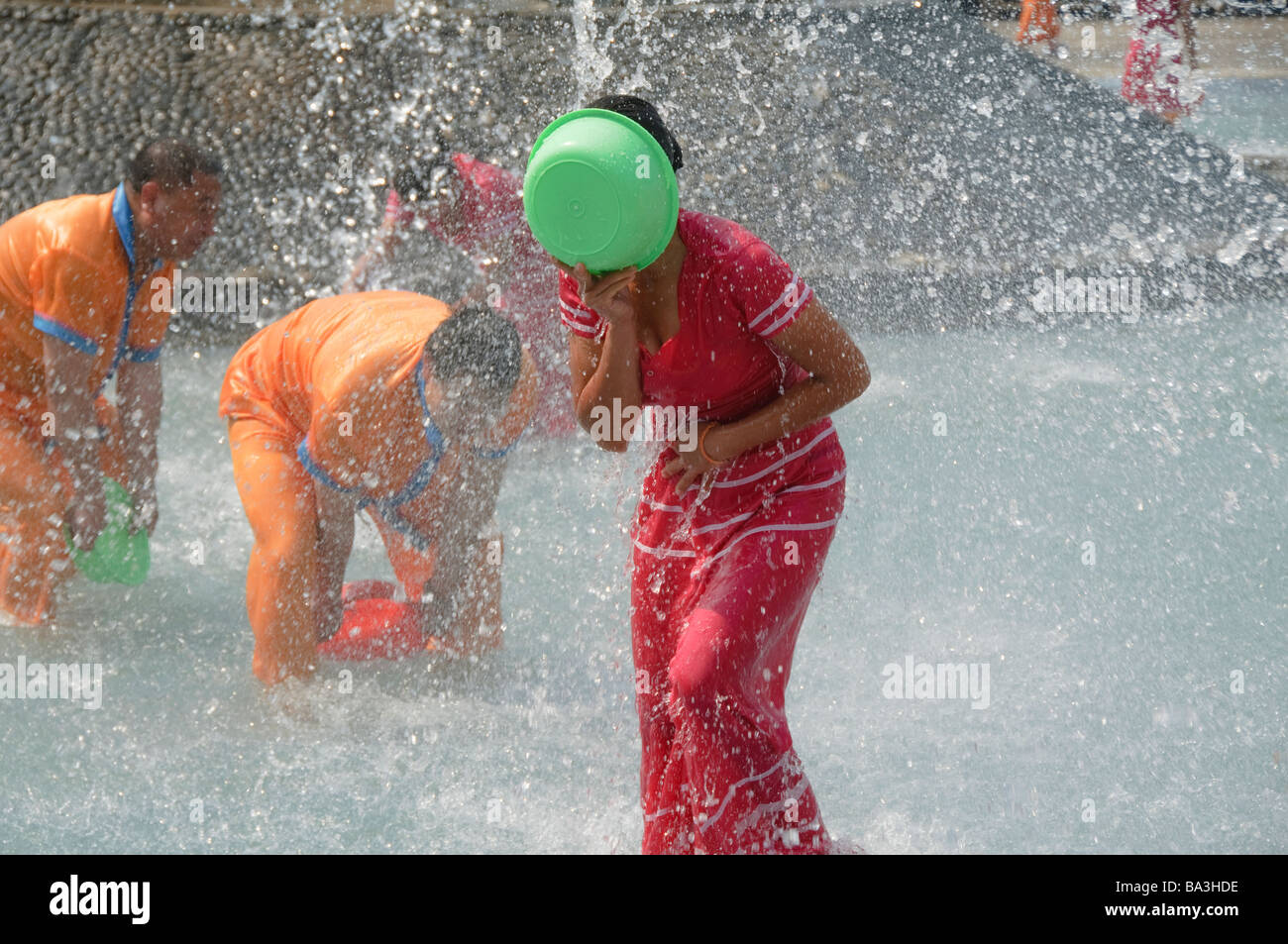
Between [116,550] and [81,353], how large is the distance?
748mm

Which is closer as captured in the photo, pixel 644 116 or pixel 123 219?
pixel 644 116

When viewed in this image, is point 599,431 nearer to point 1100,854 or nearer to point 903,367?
point 1100,854

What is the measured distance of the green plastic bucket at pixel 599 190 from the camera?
2.48m

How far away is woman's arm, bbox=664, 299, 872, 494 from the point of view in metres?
2.76

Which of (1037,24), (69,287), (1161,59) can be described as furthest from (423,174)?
(1037,24)

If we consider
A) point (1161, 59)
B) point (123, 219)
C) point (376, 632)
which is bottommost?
point (376, 632)

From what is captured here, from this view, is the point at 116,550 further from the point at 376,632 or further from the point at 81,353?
the point at 376,632

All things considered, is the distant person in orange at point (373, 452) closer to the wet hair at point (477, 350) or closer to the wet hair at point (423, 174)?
the wet hair at point (477, 350)

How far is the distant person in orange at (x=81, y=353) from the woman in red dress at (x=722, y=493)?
6.38 ft

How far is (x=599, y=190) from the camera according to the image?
8.15ft

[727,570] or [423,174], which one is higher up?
[423,174]

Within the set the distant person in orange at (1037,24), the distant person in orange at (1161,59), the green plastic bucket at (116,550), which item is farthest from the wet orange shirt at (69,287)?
the distant person in orange at (1037,24)

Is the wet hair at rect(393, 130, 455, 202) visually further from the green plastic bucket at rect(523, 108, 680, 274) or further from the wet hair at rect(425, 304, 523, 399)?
the green plastic bucket at rect(523, 108, 680, 274)

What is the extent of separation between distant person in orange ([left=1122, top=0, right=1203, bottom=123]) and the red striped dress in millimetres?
7282
